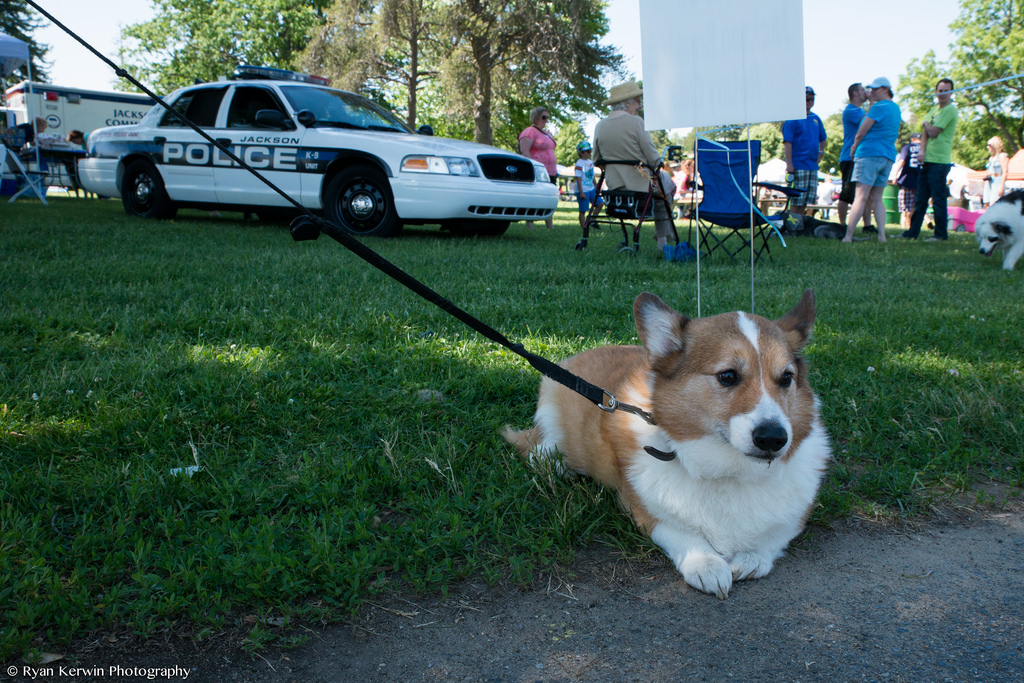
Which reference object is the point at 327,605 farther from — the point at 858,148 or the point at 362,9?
the point at 362,9

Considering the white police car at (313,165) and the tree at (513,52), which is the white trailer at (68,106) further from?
the white police car at (313,165)

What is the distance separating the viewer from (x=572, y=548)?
2.42m

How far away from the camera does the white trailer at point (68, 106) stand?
26.3 meters

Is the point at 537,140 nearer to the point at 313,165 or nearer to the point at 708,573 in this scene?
the point at 313,165

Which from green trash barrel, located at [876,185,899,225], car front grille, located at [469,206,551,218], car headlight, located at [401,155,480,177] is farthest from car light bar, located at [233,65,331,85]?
green trash barrel, located at [876,185,899,225]

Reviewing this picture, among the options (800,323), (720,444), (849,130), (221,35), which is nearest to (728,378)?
(720,444)

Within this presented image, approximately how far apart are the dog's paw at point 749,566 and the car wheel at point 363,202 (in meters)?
8.40

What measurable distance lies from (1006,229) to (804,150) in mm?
4759

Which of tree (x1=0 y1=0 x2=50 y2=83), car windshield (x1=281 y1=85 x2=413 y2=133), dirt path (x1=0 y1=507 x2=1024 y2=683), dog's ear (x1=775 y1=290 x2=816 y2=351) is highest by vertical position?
tree (x1=0 y1=0 x2=50 y2=83)

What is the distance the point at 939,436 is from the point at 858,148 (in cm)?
979

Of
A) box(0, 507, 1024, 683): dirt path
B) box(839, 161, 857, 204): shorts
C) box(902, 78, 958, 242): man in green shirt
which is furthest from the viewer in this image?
box(839, 161, 857, 204): shorts

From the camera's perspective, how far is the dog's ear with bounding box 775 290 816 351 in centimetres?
243

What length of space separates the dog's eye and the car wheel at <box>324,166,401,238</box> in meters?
8.29

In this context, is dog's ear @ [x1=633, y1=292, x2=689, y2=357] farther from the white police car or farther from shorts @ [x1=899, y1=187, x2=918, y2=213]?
shorts @ [x1=899, y1=187, x2=918, y2=213]
